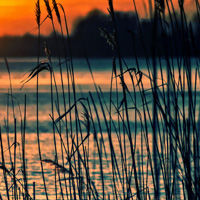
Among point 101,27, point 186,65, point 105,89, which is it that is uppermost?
A: point 101,27

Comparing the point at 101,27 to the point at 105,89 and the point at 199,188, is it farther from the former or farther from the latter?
the point at 105,89

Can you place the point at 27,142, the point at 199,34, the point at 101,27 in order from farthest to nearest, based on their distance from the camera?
1. the point at 27,142
2. the point at 199,34
3. the point at 101,27

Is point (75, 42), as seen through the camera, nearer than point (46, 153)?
No

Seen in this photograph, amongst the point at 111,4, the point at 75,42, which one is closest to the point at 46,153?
the point at 111,4

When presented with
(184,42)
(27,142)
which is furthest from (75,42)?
(184,42)

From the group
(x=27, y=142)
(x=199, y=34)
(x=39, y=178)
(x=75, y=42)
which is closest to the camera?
(x=199, y=34)

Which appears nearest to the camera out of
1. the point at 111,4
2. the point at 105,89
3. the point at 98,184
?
the point at 111,4

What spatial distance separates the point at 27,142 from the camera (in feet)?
23.4

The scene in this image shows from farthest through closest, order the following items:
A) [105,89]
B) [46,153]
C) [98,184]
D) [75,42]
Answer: [75,42], [105,89], [46,153], [98,184]

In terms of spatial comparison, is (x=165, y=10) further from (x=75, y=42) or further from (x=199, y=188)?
(x=75, y=42)

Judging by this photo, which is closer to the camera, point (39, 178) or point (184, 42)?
point (184, 42)

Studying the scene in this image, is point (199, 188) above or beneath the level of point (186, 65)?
beneath

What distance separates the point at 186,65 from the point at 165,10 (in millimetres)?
247

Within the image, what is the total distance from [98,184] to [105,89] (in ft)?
54.0
